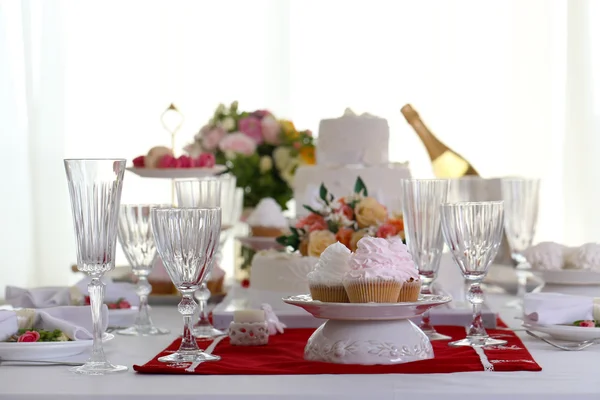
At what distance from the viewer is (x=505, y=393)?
1.35 m

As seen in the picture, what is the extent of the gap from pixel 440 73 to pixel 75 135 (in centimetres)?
205

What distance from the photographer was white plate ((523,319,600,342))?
1.83m

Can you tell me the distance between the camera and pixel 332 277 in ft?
5.38

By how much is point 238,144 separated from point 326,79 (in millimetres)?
2374

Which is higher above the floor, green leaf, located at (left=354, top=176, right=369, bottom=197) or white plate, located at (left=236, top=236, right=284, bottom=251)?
green leaf, located at (left=354, top=176, right=369, bottom=197)

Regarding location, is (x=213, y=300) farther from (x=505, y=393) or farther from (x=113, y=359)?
(x=505, y=393)

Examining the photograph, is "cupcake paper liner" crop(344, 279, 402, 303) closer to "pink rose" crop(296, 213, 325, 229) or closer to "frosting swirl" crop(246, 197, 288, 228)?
"pink rose" crop(296, 213, 325, 229)

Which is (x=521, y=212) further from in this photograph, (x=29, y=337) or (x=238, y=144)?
(x=29, y=337)

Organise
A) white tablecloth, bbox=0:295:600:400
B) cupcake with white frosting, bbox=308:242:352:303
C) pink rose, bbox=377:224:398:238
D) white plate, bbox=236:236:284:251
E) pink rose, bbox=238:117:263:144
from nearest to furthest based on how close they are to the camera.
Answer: white tablecloth, bbox=0:295:600:400
cupcake with white frosting, bbox=308:242:352:303
pink rose, bbox=377:224:398:238
white plate, bbox=236:236:284:251
pink rose, bbox=238:117:263:144

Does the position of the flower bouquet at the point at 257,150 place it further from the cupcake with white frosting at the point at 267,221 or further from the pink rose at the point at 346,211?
the pink rose at the point at 346,211

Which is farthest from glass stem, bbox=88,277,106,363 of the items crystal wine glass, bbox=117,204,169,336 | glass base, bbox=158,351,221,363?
crystal wine glass, bbox=117,204,169,336

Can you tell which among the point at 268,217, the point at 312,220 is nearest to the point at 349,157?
the point at 268,217

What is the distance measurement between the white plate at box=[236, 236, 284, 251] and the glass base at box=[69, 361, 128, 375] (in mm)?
1399

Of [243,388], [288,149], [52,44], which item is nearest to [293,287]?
[243,388]
